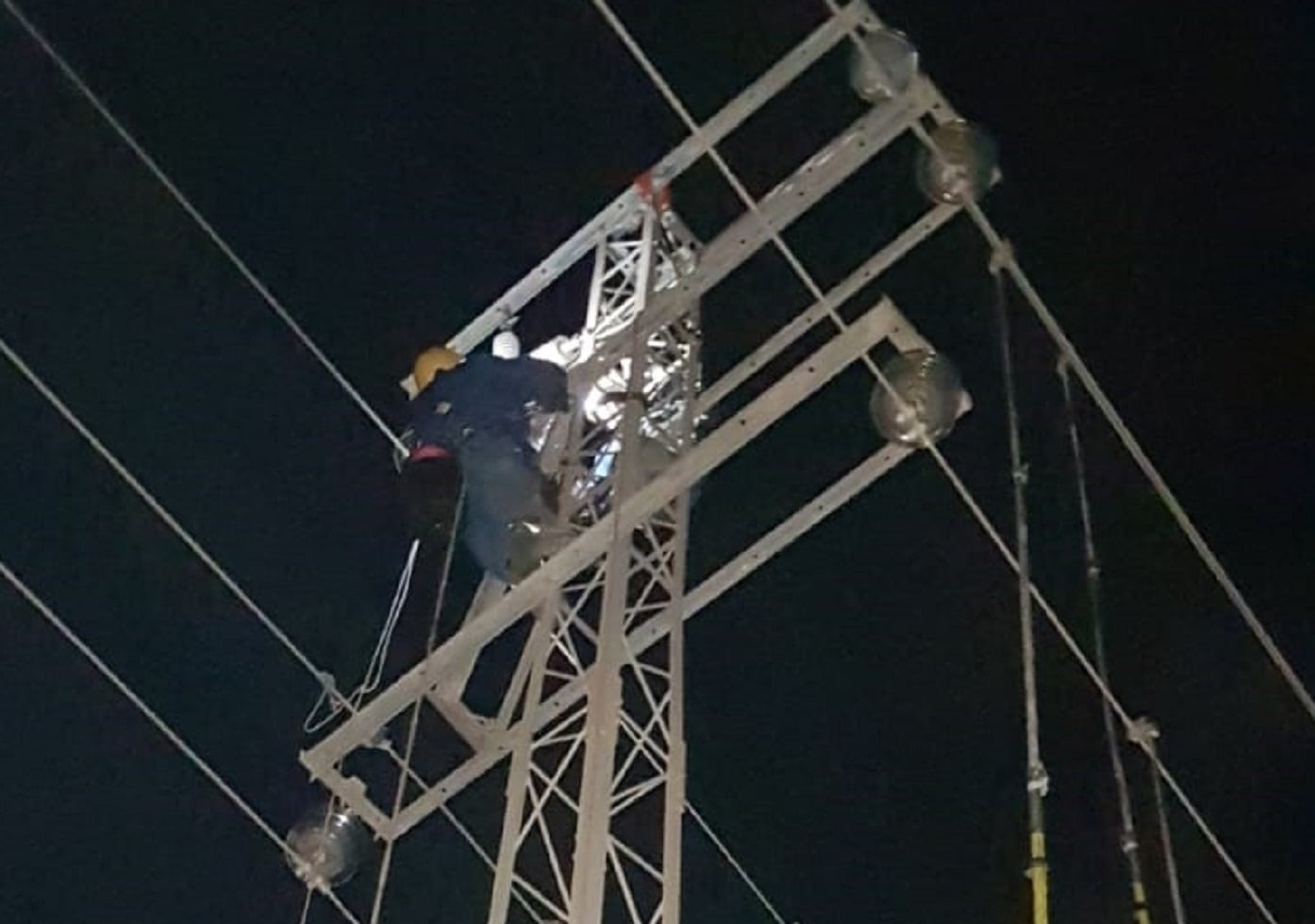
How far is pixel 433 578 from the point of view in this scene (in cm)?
698

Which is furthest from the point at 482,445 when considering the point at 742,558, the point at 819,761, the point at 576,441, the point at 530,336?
the point at 819,761

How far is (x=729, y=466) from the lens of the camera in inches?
268

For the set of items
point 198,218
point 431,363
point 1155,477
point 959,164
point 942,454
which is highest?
point 198,218

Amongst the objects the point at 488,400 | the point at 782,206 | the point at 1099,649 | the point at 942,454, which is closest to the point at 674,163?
the point at 782,206

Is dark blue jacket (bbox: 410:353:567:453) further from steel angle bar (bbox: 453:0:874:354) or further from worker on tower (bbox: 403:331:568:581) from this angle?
steel angle bar (bbox: 453:0:874:354)

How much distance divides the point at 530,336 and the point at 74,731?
6.65 ft

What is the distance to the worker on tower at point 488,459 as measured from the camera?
5477 millimetres

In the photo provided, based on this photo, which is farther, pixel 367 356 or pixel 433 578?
pixel 433 578

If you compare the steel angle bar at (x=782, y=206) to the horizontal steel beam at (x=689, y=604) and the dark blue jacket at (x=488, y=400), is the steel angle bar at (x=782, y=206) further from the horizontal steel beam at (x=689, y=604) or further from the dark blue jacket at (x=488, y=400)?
the horizontal steel beam at (x=689, y=604)

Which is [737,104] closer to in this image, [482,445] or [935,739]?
[482,445]

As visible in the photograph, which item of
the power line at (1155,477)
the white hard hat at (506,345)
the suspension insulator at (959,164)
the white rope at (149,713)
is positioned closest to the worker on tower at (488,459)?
the white hard hat at (506,345)

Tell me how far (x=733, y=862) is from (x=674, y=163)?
2.54 meters

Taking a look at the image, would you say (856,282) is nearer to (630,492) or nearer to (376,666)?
(630,492)

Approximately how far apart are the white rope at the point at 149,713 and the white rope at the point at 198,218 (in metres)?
1.24
